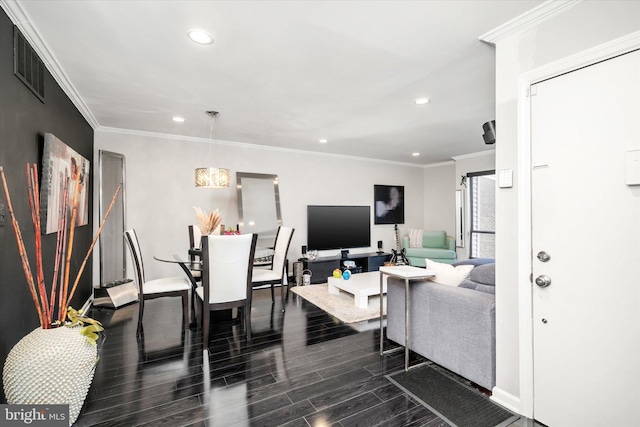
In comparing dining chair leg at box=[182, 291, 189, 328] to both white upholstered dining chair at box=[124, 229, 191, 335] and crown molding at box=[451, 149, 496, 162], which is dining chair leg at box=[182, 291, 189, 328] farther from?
crown molding at box=[451, 149, 496, 162]

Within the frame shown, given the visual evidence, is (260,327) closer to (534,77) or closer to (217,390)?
(217,390)

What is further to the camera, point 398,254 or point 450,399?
point 398,254

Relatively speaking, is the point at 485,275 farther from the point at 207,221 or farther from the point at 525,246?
the point at 207,221

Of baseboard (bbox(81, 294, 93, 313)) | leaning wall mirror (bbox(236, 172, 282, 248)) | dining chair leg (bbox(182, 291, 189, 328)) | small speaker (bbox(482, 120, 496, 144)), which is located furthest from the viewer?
leaning wall mirror (bbox(236, 172, 282, 248))

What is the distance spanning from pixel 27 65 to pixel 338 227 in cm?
510

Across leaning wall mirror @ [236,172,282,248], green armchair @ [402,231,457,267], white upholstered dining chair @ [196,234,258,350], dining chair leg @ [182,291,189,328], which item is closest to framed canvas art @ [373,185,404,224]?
green armchair @ [402,231,457,267]

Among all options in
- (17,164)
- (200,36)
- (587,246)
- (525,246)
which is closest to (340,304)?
(525,246)

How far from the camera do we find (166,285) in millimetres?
3221

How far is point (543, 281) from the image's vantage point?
1.82m

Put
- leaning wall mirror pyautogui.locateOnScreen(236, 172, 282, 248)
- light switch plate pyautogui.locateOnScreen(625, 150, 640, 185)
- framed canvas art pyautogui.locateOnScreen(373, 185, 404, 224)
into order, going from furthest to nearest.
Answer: framed canvas art pyautogui.locateOnScreen(373, 185, 404, 224), leaning wall mirror pyautogui.locateOnScreen(236, 172, 282, 248), light switch plate pyautogui.locateOnScreen(625, 150, 640, 185)

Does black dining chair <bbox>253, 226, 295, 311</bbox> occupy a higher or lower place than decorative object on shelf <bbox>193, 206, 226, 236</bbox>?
lower

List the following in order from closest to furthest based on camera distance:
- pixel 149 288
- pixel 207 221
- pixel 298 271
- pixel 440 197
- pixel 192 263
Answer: pixel 149 288
pixel 192 263
pixel 207 221
pixel 298 271
pixel 440 197

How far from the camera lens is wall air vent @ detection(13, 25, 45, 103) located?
1942mm

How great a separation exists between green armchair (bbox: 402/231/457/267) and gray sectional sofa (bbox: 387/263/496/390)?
13.7ft
